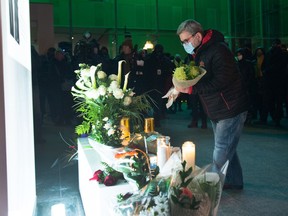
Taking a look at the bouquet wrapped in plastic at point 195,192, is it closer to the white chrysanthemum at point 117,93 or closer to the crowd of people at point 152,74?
the white chrysanthemum at point 117,93

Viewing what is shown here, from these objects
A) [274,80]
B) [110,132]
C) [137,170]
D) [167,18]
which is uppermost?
[167,18]

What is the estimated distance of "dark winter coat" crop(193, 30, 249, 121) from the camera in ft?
11.3

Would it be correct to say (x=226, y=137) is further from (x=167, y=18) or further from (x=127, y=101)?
(x=167, y=18)

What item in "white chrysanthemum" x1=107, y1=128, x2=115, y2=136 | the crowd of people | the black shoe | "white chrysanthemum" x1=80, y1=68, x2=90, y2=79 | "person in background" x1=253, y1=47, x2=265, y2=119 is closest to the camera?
"white chrysanthemum" x1=107, y1=128, x2=115, y2=136

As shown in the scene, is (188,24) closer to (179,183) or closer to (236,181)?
(236,181)

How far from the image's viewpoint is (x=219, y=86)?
135 inches

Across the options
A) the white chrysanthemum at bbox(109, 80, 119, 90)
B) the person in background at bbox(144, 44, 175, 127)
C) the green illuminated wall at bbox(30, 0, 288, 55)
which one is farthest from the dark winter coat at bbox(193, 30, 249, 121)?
the green illuminated wall at bbox(30, 0, 288, 55)

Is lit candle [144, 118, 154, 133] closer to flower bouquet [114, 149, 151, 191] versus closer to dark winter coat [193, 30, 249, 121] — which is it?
dark winter coat [193, 30, 249, 121]

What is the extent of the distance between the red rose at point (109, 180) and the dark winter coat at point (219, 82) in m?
1.35

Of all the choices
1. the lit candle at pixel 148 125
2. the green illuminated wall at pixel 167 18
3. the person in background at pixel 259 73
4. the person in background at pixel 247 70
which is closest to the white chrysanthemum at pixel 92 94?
the lit candle at pixel 148 125

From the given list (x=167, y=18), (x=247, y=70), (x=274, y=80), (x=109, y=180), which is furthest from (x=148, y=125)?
(x=167, y=18)

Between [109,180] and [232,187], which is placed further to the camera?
[232,187]

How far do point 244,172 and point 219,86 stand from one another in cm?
162

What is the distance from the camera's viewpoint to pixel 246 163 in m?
5.04
